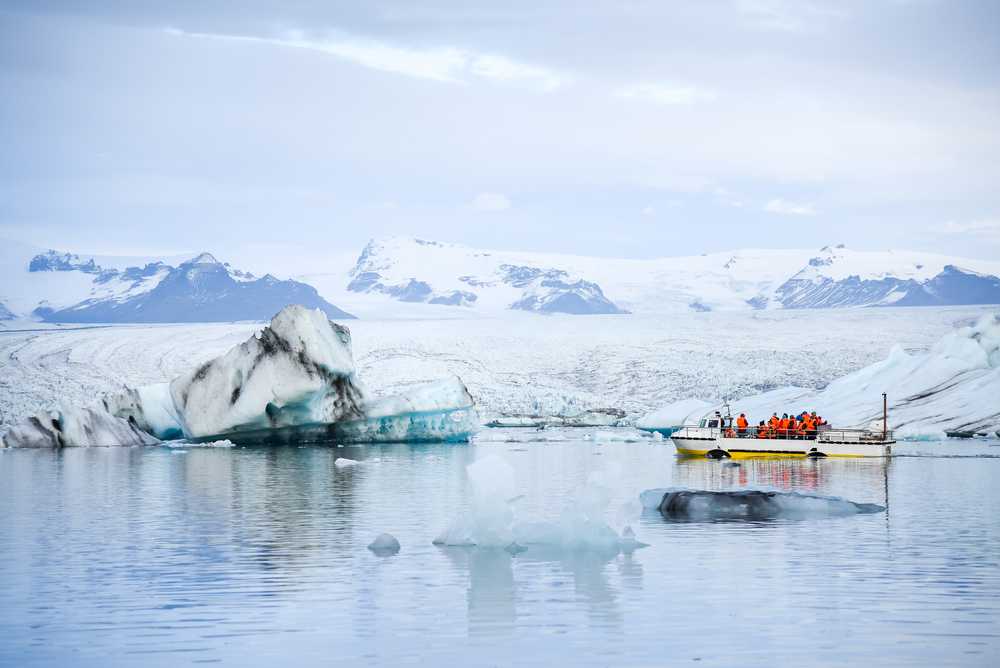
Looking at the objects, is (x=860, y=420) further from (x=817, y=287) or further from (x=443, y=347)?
(x=817, y=287)

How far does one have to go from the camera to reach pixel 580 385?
5344 cm

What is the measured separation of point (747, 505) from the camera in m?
15.0

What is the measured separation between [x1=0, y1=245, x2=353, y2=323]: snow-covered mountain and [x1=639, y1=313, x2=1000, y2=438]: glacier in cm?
10022

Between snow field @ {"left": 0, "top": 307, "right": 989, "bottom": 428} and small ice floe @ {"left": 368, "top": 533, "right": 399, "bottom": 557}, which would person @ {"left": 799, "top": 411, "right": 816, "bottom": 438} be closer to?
snow field @ {"left": 0, "top": 307, "right": 989, "bottom": 428}

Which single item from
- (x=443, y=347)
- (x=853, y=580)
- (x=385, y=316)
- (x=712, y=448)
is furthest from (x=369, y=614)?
(x=385, y=316)

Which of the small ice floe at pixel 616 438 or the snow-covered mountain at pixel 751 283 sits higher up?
the snow-covered mountain at pixel 751 283

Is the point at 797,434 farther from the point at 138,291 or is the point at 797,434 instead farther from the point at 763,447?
the point at 138,291

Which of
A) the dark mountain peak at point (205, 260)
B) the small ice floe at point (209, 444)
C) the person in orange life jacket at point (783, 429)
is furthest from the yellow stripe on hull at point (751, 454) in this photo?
the dark mountain peak at point (205, 260)

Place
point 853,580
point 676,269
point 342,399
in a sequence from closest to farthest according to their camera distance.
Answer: point 853,580 → point 342,399 → point 676,269

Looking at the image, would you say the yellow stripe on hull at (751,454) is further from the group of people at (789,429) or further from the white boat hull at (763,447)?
the group of people at (789,429)

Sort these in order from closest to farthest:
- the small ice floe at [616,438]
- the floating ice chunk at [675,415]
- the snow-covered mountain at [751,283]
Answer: the small ice floe at [616,438] → the floating ice chunk at [675,415] → the snow-covered mountain at [751,283]

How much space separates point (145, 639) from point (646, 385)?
44107mm

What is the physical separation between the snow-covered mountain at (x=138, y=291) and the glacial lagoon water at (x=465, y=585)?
12000cm

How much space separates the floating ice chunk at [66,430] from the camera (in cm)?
3397
